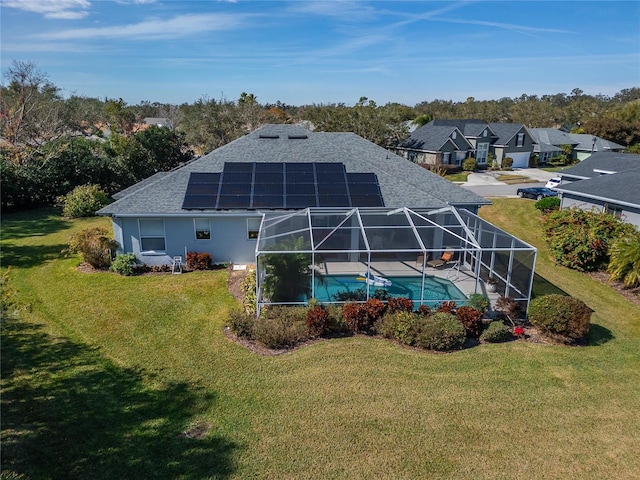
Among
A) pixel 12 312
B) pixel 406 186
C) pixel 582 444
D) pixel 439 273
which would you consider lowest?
pixel 582 444

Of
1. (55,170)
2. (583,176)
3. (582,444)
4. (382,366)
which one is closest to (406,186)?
(382,366)

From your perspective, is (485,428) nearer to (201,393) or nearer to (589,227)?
(201,393)

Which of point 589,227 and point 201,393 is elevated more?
point 589,227

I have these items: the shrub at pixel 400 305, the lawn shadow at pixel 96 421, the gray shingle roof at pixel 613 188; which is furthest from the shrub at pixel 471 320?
the gray shingle roof at pixel 613 188

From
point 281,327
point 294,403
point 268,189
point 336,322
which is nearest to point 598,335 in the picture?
point 336,322

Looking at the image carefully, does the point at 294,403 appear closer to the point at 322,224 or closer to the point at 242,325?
the point at 242,325

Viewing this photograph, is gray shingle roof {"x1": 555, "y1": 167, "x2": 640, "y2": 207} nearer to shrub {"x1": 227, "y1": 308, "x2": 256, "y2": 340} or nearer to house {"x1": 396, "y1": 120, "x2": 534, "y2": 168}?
shrub {"x1": 227, "y1": 308, "x2": 256, "y2": 340}
